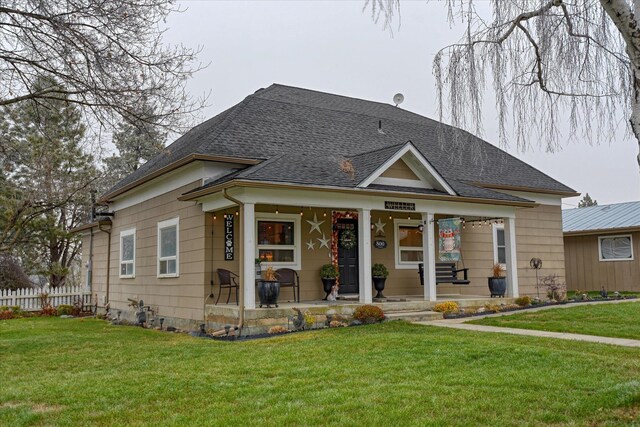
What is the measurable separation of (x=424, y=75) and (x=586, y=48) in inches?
95.6

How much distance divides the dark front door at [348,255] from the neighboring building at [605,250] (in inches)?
427

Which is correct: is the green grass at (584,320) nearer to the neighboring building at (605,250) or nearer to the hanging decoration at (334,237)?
the hanging decoration at (334,237)

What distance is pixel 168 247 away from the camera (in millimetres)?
13922

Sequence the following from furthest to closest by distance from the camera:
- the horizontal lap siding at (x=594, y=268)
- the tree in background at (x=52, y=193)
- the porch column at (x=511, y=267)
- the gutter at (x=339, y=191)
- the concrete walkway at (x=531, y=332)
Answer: the tree in background at (x=52, y=193) → the horizontal lap siding at (x=594, y=268) → the porch column at (x=511, y=267) → the gutter at (x=339, y=191) → the concrete walkway at (x=531, y=332)

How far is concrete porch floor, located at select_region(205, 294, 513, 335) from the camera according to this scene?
10.5 metres

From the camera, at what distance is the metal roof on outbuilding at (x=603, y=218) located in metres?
20.2

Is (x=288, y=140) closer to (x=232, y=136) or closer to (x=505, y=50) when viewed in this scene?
(x=232, y=136)

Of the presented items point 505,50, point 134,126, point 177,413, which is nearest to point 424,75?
point 505,50

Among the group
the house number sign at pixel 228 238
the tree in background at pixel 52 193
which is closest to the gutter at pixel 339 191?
the house number sign at pixel 228 238

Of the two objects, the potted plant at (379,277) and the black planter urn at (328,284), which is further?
the potted plant at (379,277)

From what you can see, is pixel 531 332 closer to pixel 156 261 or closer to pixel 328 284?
pixel 328 284

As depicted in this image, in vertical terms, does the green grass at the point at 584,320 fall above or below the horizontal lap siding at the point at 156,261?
below

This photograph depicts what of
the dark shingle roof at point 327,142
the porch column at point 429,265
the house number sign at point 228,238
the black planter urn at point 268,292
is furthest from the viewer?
the porch column at point 429,265

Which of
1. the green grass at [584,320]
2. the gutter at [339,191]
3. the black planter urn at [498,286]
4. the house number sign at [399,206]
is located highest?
the gutter at [339,191]
